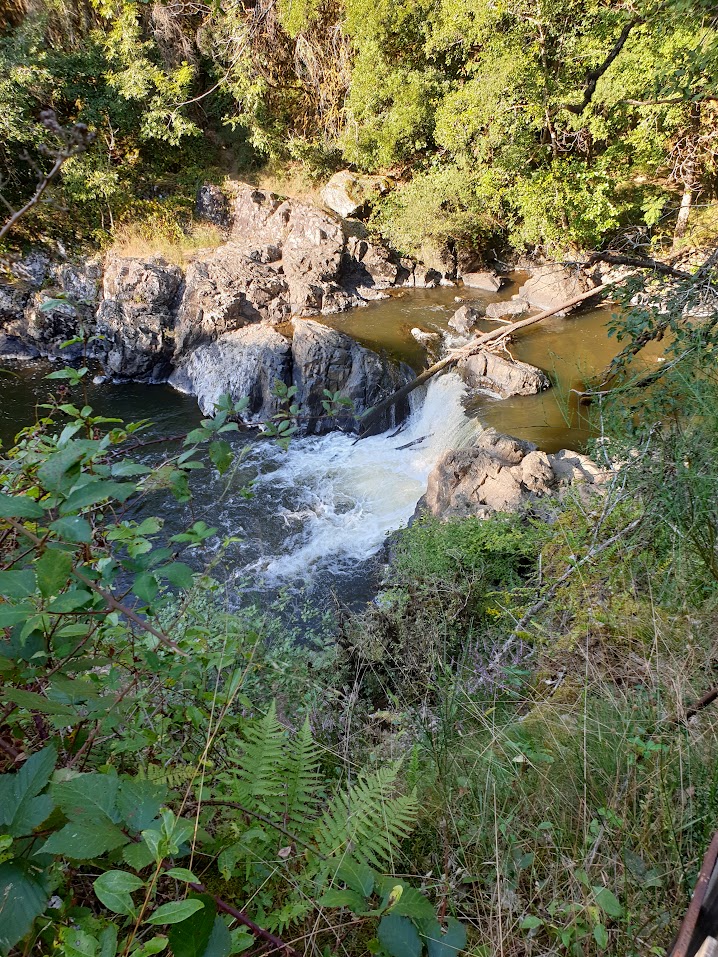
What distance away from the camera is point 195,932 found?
70cm

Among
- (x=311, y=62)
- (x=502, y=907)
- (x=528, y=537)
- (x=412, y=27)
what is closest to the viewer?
(x=502, y=907)

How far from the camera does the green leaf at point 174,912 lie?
2.11 ft

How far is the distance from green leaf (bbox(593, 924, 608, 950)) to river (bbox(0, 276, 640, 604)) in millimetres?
4527

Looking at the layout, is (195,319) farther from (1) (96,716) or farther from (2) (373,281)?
(1) (96,716)

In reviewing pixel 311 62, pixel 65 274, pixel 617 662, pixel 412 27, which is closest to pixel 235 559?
pixel 617 662

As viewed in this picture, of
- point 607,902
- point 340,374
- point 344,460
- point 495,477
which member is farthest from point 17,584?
point 340,374

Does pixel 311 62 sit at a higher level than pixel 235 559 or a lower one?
higher

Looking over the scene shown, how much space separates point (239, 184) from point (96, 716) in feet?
52.7

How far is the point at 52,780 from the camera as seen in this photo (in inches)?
34.8

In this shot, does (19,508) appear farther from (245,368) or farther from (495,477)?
(245,368)

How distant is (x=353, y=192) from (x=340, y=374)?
7.17 m

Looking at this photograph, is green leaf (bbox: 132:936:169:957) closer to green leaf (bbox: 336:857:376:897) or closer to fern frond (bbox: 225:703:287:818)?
green leaf (bbox: 336:857:376:897)

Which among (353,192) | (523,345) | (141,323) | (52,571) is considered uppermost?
(353,192)

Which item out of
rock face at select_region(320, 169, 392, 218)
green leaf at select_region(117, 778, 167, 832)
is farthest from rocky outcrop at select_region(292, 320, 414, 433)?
green leaf at select_region(117, 778, 167, 832)
